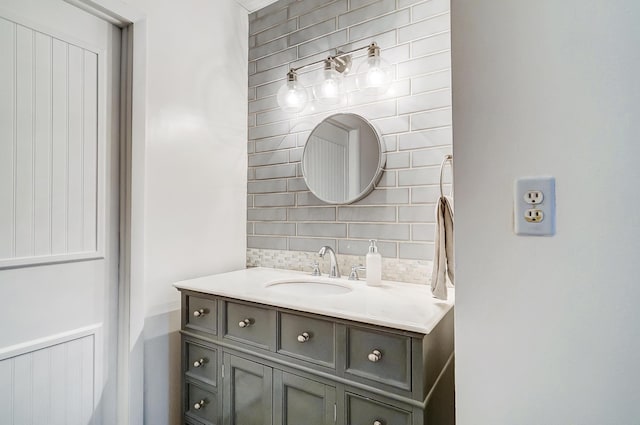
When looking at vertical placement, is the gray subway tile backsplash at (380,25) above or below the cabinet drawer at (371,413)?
above

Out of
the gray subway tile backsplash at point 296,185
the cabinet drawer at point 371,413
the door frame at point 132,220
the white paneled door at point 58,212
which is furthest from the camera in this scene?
the gray subway tile backsplash at point 296,185

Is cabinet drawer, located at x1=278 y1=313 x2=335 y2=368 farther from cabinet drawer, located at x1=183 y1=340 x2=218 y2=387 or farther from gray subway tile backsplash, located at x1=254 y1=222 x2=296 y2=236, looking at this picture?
gray subway tile backsplash, located at x1=254 y1=222 x2=296 y2=236

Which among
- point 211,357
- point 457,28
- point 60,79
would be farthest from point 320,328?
point 60,79

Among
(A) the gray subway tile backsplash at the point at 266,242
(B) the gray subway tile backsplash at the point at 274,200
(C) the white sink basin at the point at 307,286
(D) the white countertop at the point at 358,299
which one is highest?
(B) the gray subway tile backsplash at the point at 274,200

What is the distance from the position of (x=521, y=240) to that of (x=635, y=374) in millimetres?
293

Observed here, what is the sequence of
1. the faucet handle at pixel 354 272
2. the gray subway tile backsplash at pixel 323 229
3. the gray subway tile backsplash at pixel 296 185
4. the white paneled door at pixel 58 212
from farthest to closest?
the gray subway tile backsplash at pixel 296 185
the gray subway tile backsplash at pixel 323 229
the faucet handle at pixel 354 272
the white paneled door at pixel 58 212

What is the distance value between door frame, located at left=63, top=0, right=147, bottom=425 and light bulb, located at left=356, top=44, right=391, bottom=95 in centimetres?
104

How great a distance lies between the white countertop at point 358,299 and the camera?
3.44ft

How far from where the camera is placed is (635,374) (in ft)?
1.99

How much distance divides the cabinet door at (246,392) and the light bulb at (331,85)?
4.33 feet

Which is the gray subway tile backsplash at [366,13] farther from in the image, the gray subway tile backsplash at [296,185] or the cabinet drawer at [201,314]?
the cabinet drawer at [201,314]

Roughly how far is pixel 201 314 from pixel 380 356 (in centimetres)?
84

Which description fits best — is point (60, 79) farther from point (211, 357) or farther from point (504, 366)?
point (504, 366)

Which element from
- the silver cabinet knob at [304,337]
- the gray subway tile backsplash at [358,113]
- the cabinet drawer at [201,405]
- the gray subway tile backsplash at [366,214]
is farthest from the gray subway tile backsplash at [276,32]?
the cabinet drawer at [201,405]
